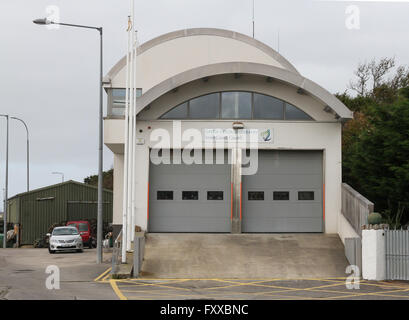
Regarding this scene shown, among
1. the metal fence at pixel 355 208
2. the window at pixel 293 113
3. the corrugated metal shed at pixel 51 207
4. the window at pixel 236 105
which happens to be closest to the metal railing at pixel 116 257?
the window at pixel 236 105

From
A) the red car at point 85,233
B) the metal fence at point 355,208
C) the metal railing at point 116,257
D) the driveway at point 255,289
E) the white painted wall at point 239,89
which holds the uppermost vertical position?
the white painted wall at point 239,89

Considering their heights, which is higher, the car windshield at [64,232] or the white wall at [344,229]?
the white wall at [344,229]

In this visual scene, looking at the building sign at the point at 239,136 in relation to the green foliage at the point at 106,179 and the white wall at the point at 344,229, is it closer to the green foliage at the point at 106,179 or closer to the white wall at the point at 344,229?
the white wall at the point at 344,229

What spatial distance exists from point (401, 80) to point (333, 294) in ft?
122

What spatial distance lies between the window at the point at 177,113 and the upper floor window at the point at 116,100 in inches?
215

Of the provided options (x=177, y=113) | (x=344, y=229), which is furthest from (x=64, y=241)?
(x=344, y=229)

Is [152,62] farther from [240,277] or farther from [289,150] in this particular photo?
[240,277]

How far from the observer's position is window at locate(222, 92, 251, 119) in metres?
25.1

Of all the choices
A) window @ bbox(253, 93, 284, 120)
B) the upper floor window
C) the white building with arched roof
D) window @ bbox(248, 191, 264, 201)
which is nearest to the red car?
the upper floor window

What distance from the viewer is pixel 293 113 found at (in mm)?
25172

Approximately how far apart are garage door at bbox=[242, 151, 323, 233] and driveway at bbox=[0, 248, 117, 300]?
6.15 meters

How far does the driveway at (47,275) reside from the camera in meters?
14.6
